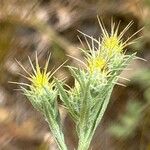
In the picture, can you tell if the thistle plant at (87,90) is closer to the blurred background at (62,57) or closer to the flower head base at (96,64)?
the flower head base at (96,64)

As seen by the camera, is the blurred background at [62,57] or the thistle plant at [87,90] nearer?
the thistle plant at [87,90]

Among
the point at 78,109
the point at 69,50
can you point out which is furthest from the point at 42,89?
the point at 69,50

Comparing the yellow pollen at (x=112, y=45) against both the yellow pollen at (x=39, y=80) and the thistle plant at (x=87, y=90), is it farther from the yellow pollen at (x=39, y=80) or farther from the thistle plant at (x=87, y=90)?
the yellow pollen at (x=39, y=80)

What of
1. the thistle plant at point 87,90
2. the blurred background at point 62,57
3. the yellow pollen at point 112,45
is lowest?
the blurred background at point 62,57

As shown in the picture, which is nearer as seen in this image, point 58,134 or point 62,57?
point 58,134

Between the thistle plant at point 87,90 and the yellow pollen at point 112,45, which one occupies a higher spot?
the yellow pollen at point 112,45

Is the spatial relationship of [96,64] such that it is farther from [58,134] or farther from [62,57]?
[62,57]

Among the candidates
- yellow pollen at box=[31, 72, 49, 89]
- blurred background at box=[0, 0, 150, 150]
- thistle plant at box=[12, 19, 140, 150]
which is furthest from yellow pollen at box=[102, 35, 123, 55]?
blurred background at box=[0, 0, 150, 150]

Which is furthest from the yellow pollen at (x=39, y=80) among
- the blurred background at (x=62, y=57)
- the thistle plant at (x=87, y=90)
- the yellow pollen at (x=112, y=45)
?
the blurred background at (x=62, y=57)

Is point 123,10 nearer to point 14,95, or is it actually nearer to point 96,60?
point 14,95

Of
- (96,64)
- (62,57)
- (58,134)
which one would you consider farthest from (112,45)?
(62,57)
